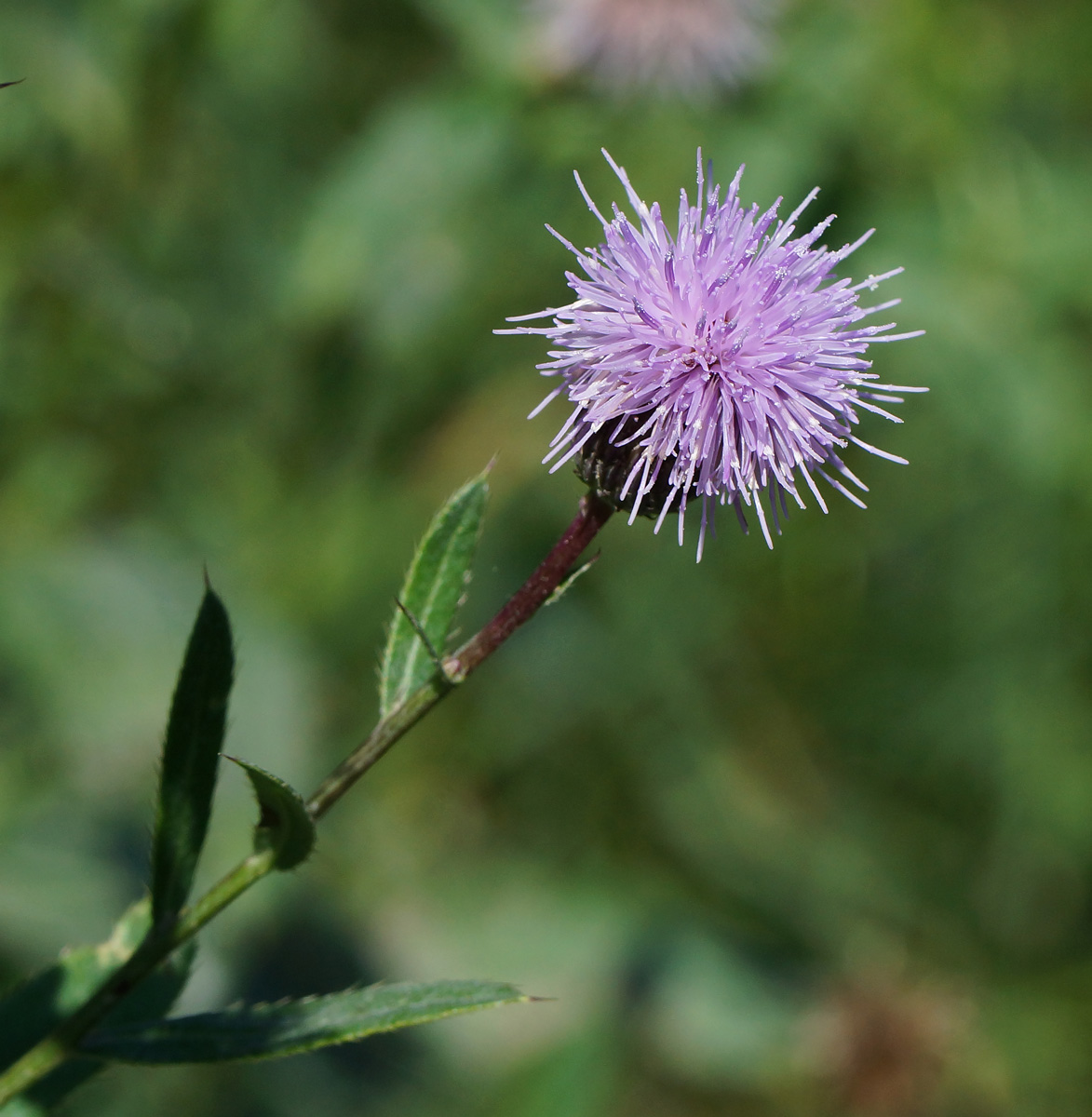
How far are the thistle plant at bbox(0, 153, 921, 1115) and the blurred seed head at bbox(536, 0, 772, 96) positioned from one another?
8.79ft

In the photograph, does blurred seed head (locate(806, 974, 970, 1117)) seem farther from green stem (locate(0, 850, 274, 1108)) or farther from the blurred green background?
green stem (locate(0, 850, 274, 1108))

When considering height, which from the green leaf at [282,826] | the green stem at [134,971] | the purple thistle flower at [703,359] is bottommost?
the green stem at [134,971]

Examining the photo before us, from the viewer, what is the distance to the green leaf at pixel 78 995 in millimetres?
1864

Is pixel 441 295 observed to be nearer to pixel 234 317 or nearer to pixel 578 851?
pixel 234 317

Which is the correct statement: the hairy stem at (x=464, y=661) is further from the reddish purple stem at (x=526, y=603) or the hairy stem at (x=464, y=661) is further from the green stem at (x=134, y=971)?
the green stem at (x=134, y=971)

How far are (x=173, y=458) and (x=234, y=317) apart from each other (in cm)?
56

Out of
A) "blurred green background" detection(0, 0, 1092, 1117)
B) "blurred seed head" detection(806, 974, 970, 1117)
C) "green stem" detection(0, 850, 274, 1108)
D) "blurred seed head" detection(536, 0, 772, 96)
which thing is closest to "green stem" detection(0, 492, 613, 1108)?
"green stem" detection(0, 850, 274, 1108)

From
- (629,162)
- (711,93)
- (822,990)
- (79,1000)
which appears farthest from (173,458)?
(822,990)

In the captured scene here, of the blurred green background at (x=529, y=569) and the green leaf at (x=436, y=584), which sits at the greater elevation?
the blurred green background at (x=529, y=569)

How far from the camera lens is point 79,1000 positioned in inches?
76.5

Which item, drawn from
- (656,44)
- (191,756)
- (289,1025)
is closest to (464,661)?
(191,756)

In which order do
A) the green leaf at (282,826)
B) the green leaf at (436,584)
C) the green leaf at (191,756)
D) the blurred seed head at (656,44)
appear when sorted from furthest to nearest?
the blurred seed head at (656,44)
the green leaf at (436,584)
the green leaf at (191,756)
the green leaf at (282,826)

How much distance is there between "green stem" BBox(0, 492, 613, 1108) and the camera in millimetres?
1631

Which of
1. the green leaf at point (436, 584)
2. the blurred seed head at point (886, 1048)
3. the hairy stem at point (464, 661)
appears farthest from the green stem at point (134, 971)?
the blurred seed head at point (886, 1048)
